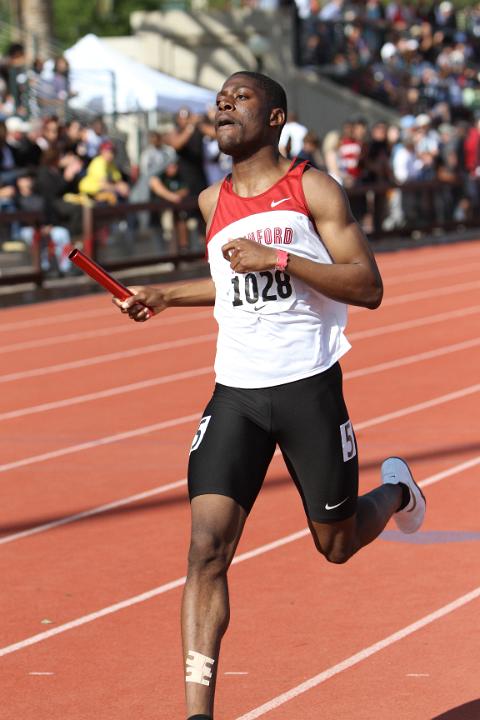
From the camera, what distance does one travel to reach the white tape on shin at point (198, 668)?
4363 mm

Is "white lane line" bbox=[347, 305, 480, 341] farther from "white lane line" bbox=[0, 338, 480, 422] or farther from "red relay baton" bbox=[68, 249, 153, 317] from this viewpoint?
"red relay baton" bbox=[68, 249, 153, 317]

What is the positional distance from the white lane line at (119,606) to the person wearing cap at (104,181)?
13.5 meters

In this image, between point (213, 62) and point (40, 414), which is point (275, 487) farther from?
point (213, 62)

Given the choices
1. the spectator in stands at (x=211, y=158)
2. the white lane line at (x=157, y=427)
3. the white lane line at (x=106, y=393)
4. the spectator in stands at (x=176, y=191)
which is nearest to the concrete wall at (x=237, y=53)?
the spectator in stands at (x=211, y=158)

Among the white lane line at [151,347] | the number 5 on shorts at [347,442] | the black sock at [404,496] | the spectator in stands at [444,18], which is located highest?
the spectator in stands at [444,18]

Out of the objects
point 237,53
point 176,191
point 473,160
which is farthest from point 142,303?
point 237,53

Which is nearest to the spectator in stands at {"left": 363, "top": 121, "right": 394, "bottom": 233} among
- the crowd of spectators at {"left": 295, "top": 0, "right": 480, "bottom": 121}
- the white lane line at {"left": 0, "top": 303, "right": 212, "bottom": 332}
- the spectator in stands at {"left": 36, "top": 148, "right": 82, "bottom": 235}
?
the spectator in stands at {"left": 36, "top": 148, "right": 82, "bottom": 235}

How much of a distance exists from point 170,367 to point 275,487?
4.81 m

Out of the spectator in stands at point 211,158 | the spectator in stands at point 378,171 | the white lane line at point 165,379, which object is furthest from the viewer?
the spectator in stands at point 378,171

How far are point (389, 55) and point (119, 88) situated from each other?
34.8 ft

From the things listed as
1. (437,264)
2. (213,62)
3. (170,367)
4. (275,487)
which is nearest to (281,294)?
(275,487)

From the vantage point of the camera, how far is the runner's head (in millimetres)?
4715

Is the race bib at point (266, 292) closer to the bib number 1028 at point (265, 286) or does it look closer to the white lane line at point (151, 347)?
the bib number 1028 at point (265, 286)

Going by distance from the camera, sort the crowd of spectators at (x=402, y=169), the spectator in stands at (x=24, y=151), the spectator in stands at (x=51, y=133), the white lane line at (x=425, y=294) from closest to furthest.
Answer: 1. the white lane line at (x=425, y=294)
2. the spectator in stands at (x=24, y=151)
3. the spectator in stands at (x=51, y=133)
4. the crowd of spectators at (x=402, y=169)
